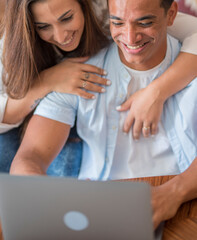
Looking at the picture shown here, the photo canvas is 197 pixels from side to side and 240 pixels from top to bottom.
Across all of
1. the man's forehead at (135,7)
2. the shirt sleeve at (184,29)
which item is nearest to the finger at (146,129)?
the shirt sleeve at (184,29)

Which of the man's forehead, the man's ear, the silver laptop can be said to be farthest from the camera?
the man's ear

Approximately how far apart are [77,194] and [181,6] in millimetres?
1281

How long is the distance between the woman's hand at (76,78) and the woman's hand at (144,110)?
0.44 feet

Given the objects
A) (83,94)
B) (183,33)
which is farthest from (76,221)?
(183,33)

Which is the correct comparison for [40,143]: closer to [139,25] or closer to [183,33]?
[139,25]

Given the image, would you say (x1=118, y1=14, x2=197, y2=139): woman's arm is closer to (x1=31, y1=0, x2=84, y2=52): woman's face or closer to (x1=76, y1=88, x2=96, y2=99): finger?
(x1=76, y1=88, x2=96, y2=99): finger

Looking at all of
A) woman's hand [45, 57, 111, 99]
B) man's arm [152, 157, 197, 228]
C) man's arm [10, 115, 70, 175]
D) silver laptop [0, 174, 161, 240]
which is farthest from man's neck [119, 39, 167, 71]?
silver laptop [0, 174, 161, 240]

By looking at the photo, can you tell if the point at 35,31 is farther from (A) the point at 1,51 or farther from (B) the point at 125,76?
(B) the point at 125,76

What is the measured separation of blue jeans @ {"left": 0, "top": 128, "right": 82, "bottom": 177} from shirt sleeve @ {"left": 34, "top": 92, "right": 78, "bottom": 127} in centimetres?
14

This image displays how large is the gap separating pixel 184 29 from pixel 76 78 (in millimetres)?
525

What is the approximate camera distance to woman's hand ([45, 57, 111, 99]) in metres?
1.61

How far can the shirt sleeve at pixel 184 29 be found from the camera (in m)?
1.64

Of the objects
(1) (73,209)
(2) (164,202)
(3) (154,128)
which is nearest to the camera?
(1) (73,209)

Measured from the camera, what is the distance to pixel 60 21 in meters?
1.47
